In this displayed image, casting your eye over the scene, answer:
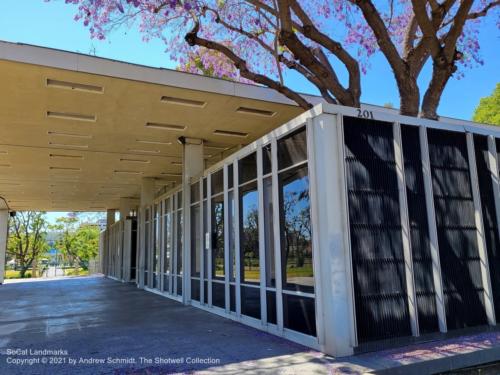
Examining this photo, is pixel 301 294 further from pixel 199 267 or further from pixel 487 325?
pixel 199 267

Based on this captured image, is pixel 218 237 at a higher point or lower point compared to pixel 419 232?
higher

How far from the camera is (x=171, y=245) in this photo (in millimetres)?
12445

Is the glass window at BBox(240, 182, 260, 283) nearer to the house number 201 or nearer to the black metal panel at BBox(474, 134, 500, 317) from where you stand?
the house number 201

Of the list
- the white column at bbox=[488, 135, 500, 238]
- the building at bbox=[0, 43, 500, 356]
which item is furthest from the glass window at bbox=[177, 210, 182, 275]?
the white column at bbox=[488, 135, 500, 238]

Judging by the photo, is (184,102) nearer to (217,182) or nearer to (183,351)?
(217,182)

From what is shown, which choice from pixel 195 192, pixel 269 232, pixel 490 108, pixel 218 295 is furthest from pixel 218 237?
pixel 490 108

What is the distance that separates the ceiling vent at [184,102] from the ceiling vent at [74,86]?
1265 mm

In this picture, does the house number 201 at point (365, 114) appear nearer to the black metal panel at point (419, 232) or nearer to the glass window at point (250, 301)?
the black metal panel at point (419, 232)

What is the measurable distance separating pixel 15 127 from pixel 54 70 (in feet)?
12.4

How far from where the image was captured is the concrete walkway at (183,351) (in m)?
4.64

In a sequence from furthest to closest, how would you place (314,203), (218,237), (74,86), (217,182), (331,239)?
1. (217,182)
2. (218,237)
3. (74,86)
4. (314,203)
5. (331,239)

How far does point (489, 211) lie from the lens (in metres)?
6.49

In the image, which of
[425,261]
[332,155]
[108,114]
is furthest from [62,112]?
[425,261]

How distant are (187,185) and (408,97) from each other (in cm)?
575
